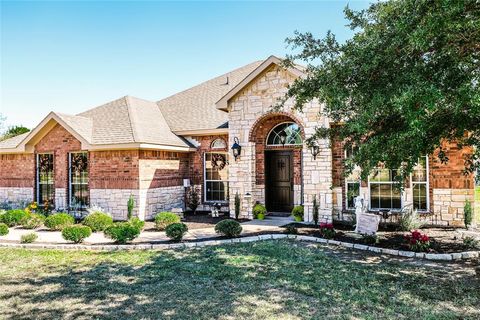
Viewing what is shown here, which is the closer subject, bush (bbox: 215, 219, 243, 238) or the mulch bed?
the mulch bed

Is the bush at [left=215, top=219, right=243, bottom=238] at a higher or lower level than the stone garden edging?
higher

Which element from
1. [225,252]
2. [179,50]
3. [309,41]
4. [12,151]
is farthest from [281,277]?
[12,151]

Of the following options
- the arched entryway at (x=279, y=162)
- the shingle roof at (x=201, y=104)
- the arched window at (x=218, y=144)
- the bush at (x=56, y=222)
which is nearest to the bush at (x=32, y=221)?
the bush at (x=56, y=222)

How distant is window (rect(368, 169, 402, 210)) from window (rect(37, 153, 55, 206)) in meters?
13.9

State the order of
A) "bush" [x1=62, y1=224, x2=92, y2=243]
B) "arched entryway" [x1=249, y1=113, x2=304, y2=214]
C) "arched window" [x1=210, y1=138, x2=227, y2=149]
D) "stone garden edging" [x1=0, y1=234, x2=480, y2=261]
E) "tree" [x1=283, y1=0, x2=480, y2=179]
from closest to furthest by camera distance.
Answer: "tree" [x1=283, y1=0, x2=480, y2=179] < "stone garden edging" [x1=0, y1=234, x2=480, y2=261] < "bush" [x1=62, y1=224, x2=92, y2=243] < "arched entryway" [x1=249, y1=113, x2=304, y2=214] < "arched window" [x1=210, y1=138, x2=227, y2=149]

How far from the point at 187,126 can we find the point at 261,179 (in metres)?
4.67

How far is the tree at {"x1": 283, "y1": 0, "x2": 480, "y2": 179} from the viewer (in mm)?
4363

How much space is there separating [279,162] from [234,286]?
8.40 meters

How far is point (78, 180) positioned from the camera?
14008mm

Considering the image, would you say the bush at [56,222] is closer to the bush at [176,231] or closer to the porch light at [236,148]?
the bush at [176,231]

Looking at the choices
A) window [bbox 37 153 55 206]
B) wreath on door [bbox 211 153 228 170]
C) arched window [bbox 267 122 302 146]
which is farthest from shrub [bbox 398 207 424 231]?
window [bbox 37 153 55 206]

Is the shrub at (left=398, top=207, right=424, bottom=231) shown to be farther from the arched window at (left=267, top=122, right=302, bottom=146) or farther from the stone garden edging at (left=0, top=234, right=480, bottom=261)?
the arched window at (left=267, top=122, right=302, bottom=146)

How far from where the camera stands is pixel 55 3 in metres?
9.84

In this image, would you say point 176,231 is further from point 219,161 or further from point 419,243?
point 219,161
